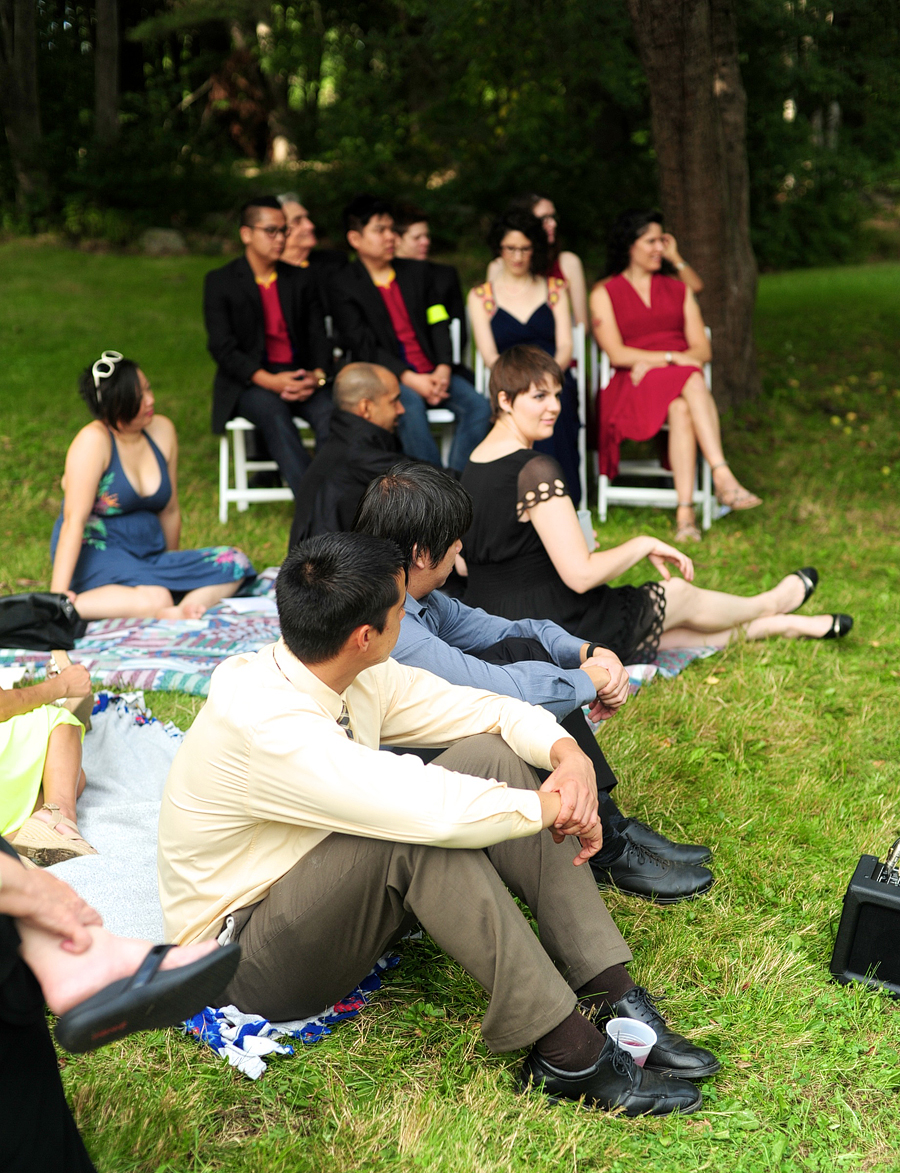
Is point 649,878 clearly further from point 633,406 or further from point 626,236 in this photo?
point 626,236

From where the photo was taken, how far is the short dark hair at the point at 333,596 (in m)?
2.06

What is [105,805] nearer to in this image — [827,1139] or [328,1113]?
[328,1113]

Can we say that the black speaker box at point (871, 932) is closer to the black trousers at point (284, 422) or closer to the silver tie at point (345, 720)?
the silver tie at point (345, 720)

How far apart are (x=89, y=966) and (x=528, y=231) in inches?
218

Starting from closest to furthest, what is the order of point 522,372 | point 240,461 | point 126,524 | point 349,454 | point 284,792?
point 284,792
point 522,372
point 349,454
point 126,524
point 240,461

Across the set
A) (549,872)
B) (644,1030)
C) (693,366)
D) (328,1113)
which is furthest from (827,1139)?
(693,366)

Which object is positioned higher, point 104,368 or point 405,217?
point 405,217

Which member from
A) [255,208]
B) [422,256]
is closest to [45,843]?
[255,208]

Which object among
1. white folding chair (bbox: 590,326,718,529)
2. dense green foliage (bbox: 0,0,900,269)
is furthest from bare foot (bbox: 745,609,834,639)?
dense green foliage (bbox: 0,0,900,269)

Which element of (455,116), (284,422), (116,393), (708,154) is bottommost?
(284,422)

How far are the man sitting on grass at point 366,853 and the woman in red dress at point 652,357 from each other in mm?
3945

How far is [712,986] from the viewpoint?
2475mm

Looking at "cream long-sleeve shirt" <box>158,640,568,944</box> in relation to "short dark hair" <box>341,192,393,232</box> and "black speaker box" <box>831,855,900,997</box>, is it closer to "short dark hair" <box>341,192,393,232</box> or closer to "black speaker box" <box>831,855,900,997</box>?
"black speaker box" <box>831,855,900,997</box>

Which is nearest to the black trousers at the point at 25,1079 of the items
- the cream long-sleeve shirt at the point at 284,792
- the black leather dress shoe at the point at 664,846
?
the cream long-sleeve shirt at the point at 284,792
